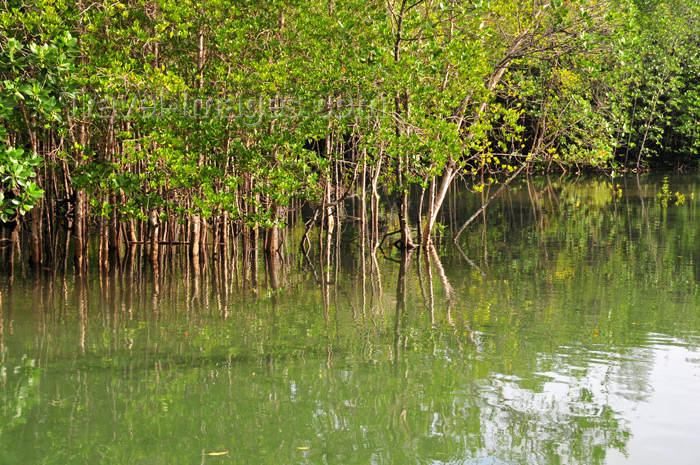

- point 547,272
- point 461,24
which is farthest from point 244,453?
point 461,24

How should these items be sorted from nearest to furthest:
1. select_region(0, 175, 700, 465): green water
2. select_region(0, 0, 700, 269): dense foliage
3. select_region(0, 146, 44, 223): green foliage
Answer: select_region(0, 175, 700, 465): green water < select_region(0, 146, 44, 223): green foliage < select_region(0, 0, 700, 269): dense foliage

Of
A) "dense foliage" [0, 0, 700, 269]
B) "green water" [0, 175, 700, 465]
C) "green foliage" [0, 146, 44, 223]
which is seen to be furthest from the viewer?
"dense foliage" [0, 0, 700, 269]

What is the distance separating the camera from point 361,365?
6844mm

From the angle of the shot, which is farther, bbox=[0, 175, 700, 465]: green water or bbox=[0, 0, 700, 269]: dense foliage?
bbox=[0, 0, 700, 269]: dense foliage

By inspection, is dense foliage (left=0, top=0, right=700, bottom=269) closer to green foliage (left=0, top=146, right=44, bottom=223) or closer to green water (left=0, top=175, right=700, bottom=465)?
green water (left=0, top=175, right=700, bottom=465)

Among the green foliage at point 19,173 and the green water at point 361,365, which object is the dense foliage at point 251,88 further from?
the green foliage at point 19,173

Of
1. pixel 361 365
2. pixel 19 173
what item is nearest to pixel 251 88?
pixel 19 173

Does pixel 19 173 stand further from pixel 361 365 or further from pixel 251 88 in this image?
pixel 251 88

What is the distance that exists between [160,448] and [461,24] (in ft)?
36.7

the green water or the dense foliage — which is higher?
the dense foliage

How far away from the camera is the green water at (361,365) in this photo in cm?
Result: 510

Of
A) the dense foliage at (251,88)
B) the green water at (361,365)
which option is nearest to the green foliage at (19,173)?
the green water at (361,365)

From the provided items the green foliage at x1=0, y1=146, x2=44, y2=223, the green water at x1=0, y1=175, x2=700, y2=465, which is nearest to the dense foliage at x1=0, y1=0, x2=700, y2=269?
the green water at x1=0, y1=175, x2=700, y2=465

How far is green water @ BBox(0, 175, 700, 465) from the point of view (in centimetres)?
510
